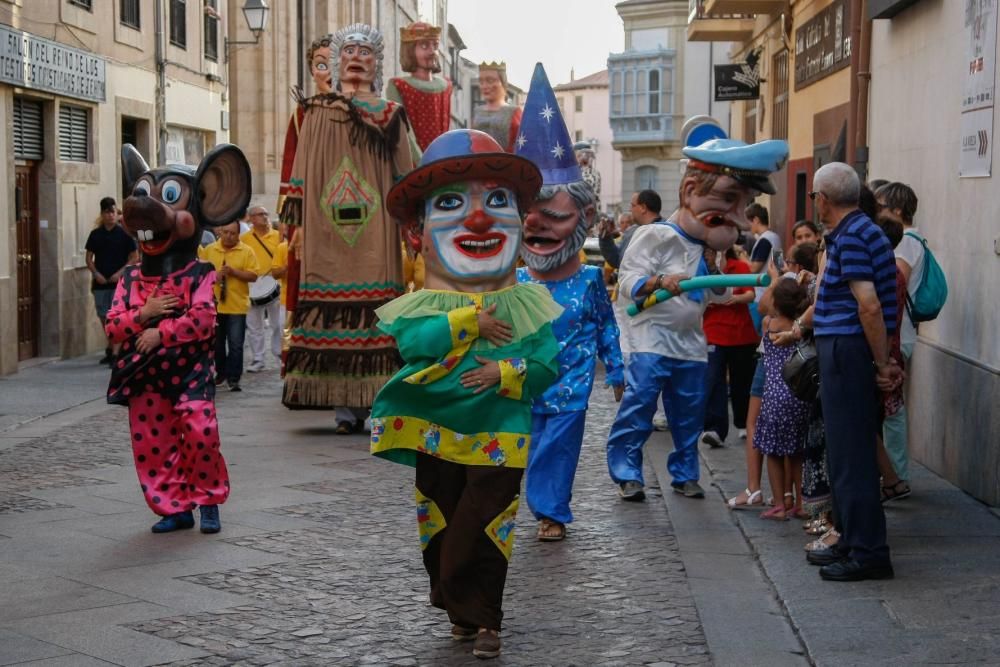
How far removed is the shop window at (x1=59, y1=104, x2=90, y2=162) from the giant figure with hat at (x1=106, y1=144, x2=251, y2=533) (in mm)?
10780

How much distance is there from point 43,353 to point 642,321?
10663mm

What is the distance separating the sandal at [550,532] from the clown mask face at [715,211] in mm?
2017

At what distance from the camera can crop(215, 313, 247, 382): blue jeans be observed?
14.3 metres

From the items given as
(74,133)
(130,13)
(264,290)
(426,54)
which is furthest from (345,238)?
(130,13)

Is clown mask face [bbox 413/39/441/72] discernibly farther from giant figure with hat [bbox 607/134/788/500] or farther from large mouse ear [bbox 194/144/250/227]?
large mouse ear [bbox 194/144/250/227]

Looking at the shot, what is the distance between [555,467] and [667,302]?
4.74ft

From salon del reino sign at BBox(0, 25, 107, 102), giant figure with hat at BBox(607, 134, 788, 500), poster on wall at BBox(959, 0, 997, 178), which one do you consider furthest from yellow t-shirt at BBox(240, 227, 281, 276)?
poster on wall at BBox(959, 0, 997, 178)

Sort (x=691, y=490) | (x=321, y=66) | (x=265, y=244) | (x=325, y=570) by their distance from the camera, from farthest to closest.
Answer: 1. (x=265, y=244)
2. (x=321, y=66)
3. (x=691, y=490)
4. (x=325, y=570)

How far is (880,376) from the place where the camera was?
6.44 m

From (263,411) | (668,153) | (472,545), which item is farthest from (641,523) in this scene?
(668,153)

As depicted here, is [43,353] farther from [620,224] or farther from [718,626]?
[718,626]

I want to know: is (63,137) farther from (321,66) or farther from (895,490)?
(895,490)

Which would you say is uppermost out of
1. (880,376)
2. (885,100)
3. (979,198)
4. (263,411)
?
(885,100)

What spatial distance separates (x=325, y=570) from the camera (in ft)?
22.3
